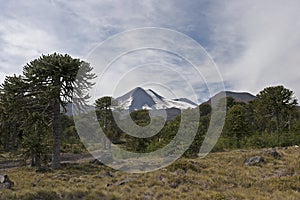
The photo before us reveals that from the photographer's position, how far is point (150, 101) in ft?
49.4

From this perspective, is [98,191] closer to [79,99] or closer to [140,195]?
[140,195]

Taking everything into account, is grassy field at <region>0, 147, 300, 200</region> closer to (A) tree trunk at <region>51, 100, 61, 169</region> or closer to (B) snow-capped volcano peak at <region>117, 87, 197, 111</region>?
(B) snow-capped volcano peak at <region>117, 87, 197, 111</region>

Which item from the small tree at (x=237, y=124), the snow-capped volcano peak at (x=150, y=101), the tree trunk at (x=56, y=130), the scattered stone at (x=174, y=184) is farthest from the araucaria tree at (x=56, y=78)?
the small tree at (x=237, y=124)

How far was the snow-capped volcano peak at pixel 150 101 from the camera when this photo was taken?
13.3 meters

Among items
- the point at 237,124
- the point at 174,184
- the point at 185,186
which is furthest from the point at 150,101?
the point at 237,124

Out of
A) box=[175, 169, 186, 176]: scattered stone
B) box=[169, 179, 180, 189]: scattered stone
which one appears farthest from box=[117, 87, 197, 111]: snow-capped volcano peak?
box=[175, 169, 186, 176]: scattered stone

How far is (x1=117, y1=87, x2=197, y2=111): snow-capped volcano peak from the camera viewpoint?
43.5ft

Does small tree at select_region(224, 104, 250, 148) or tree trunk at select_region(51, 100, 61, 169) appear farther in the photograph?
small tree at select_region(224, 104, 250, 148)

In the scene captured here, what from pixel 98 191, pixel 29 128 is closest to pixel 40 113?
pixel 29 128

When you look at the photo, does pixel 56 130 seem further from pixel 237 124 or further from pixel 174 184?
pixel 237 124

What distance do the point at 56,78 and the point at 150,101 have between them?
823 cm

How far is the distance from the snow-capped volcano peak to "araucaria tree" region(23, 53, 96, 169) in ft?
18.0

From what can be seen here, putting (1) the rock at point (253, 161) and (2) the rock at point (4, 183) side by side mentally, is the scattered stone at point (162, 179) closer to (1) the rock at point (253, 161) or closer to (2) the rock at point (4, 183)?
(1) the rock at point (253, 161)

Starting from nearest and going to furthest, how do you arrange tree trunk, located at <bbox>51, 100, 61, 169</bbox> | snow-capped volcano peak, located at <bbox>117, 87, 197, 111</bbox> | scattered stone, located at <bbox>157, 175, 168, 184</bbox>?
scattered stone, located at <bbox>157, 175, 168, 184</bbox>
snow-capped volcano peak, located at <bbox>117, 87, 197, 111</bbox>
tree trunk, located at <bbox>51, 100, 61, 169</bbox>
